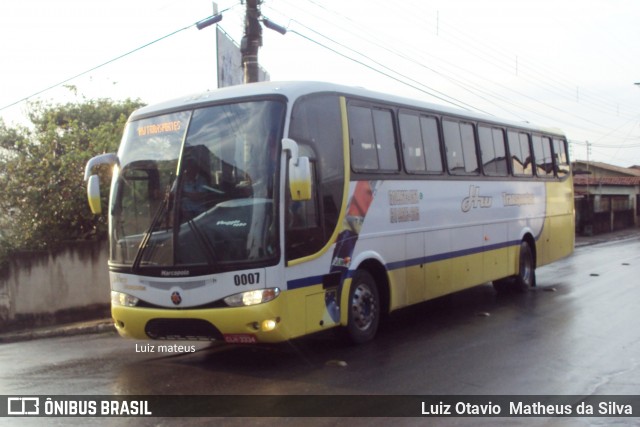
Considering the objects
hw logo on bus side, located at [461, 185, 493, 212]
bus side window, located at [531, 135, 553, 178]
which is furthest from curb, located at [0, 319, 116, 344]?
bus side window, located at [531, 135, 553, 178]

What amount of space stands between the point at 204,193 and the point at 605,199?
137 ft

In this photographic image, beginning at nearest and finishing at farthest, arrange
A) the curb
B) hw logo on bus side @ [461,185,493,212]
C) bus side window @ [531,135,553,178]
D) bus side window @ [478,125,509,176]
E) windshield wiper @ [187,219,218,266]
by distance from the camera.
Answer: windshield wiper @ [187,219,218,266]
hw logo on bus side @ [461,185,493,212]
the curb
bus side window @ [478,125,509,176]
bus side window @ [531,135,553,178]

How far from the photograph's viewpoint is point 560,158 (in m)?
16.9

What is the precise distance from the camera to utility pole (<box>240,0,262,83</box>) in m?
14.2

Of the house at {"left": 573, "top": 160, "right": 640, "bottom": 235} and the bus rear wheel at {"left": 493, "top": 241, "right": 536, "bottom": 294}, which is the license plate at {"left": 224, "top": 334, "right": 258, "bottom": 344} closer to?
the bus rear wheel at {"left": 493, "top": 241, "right": 536, "bottom": 294}

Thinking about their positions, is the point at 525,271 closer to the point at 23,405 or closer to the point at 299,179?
the point at 299,179

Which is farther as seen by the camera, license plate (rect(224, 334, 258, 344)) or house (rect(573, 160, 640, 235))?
house (rect(573, 160, 640, 235))

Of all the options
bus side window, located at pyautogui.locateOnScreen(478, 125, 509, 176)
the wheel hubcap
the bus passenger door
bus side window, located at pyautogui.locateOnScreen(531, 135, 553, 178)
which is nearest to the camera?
the wheel hubcap

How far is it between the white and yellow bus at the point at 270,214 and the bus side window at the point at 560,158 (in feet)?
22.1

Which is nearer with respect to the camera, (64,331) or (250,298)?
(250,298)

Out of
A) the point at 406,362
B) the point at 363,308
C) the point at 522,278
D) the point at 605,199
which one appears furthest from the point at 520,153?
the point at 605,199

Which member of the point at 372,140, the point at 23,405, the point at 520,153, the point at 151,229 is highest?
the point at 520,153

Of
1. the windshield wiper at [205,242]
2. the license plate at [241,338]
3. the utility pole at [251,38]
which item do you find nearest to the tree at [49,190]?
the utility pole at [251,38]

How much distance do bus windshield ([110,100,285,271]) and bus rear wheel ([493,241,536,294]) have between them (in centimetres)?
808
